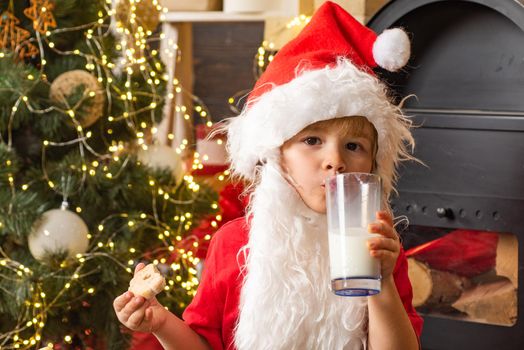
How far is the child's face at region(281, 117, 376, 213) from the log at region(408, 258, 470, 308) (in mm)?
879

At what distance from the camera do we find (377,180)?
138cm

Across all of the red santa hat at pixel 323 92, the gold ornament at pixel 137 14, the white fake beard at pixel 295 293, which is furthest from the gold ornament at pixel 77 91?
the white fake beard at pixel 295 293

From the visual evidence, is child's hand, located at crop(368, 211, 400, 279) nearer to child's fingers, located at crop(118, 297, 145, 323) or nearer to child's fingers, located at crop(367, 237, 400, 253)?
child's fingers, located at crop(367, 237, 400, 253)

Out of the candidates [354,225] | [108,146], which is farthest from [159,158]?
[354,225]

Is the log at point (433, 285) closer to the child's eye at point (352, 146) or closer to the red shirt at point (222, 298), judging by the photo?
the red shirt at point (222, 298)

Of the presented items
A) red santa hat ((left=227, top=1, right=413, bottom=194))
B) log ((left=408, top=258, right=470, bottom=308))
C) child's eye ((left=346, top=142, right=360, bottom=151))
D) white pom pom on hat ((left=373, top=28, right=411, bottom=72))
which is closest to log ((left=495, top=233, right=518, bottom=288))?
log ((left=408, top=258, right=470, bottom=308))

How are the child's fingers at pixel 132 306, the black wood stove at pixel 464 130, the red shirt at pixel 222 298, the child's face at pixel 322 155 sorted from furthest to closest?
the black wood stove at pixel 464 130 < the red shirt at pixel 222 298 < the child's face at pixel 322 155 < the child's fingers at pixel 132 306

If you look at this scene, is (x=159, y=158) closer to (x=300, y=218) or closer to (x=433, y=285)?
(x=433, y=285)

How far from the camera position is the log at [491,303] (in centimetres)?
232

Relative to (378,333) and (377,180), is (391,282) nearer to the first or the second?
(378,333)

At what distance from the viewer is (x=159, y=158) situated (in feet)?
8.27

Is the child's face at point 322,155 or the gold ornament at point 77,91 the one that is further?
the gold ornament at point 77,91

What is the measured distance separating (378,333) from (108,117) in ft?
3.80

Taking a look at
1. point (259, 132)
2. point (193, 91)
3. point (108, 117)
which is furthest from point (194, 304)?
point (193, 91)
